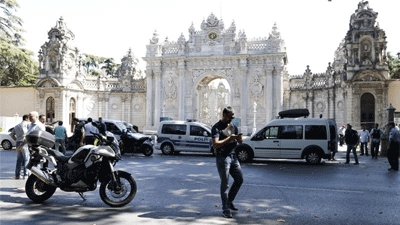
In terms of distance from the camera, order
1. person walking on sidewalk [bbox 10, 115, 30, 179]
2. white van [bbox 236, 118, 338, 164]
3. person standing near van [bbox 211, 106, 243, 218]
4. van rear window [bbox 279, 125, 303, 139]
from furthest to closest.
A: van rear window [bbox 279, 125, 303, 139], white van [bbox 236, 118, 338, 164], person walking on sidewalk [bbox 10, 115, 30, 179], person standing near van [bbox 211, 106, 243, 218]

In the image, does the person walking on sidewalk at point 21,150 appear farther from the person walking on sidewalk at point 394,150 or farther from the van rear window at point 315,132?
the person walking on sidewalk at point 394,150

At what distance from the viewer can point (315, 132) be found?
→ 16062 mm

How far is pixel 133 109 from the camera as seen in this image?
4244 centimetres

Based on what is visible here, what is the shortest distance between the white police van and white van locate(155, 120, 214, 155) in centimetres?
389

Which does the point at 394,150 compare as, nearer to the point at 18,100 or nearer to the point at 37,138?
the point at 37,138

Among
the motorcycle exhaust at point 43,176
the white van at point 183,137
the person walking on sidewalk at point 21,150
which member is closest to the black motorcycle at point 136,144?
the white van at point 183,137

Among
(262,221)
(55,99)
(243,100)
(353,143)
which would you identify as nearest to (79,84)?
(55,99)

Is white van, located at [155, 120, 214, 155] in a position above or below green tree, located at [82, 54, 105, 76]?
below

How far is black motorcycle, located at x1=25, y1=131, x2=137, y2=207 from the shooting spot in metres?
7.48

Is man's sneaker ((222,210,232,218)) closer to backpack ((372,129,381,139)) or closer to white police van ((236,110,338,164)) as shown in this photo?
white police van ((236,110,338,164))

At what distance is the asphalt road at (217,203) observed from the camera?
6566mm

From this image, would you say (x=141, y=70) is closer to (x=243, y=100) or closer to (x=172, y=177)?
(x=243, y=100)

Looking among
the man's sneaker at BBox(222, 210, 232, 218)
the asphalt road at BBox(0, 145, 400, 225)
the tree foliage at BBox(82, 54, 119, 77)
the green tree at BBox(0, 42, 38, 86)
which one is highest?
the tree foliage at BBox(82, 54, 119, 77)

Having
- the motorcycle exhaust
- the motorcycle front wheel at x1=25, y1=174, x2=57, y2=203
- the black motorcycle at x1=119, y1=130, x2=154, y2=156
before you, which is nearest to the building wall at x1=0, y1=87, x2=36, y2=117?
the black motorcycle at x1=119, y1=130, x2=154, y2=156
